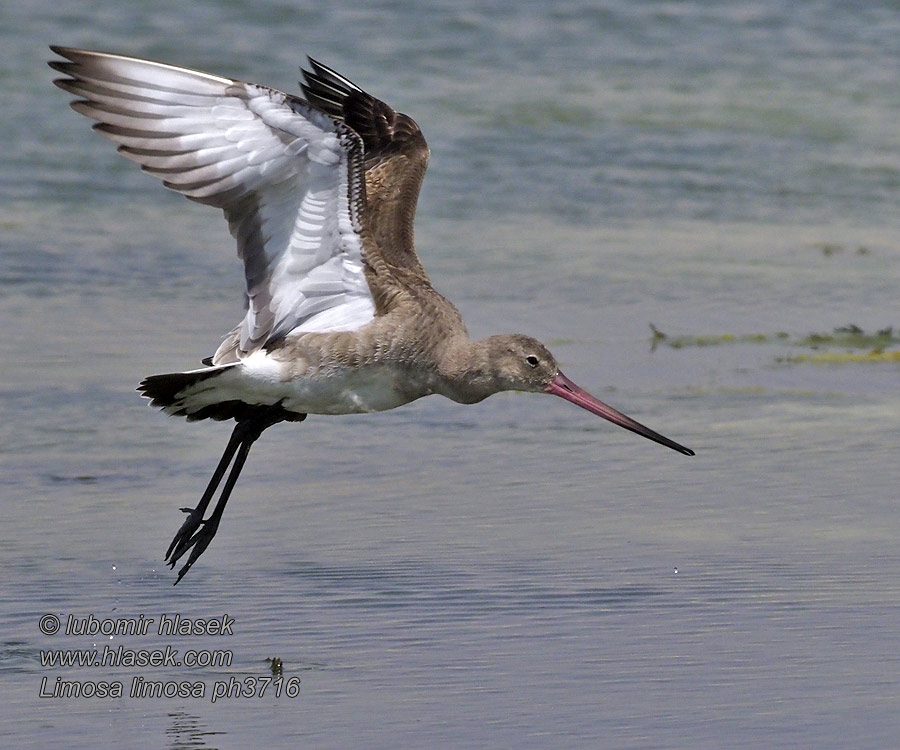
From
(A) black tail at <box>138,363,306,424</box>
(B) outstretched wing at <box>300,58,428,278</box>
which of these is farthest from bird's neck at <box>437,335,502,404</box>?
(A) black tail at <box>138,363,306,424</box>

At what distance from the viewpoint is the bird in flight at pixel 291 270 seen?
5379 mm

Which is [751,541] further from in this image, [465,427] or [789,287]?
[789,287]

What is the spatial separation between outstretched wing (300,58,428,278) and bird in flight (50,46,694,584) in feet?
0.04

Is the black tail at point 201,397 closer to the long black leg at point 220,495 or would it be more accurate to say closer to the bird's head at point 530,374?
the long black leg at point 220,495

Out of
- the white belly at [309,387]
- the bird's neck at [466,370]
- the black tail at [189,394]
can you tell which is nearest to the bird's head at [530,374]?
the bird's neck at [466,370]

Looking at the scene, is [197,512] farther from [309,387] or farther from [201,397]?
[309,387]

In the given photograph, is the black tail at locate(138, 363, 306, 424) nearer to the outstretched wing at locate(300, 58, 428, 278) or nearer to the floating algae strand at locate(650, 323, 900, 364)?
the outstretched wing at locate(300, 58, 428, 278)

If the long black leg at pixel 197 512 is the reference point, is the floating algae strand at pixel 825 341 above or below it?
below

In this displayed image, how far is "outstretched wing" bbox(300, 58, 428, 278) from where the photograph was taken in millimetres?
6359

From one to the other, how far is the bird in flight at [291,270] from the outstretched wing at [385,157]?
1 centimetres

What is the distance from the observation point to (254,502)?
651cm

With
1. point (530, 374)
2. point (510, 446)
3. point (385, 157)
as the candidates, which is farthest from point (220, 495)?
point (385, 157)

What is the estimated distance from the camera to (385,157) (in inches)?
269

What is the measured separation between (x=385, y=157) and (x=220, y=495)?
1332 mm
